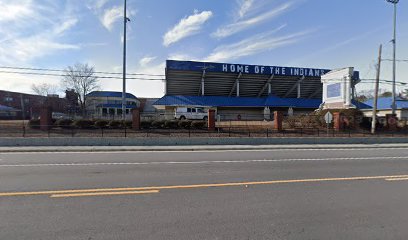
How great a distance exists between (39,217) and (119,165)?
5289mm

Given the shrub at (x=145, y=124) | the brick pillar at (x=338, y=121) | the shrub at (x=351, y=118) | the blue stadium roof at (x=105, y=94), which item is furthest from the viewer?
the blue stadium roof at (x=105, y=94)

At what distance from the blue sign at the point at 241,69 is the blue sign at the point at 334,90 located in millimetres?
14415

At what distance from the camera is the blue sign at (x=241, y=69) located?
4669cm

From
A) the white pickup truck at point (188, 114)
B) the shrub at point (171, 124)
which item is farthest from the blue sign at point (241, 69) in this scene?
the shrub at point (171, 124)

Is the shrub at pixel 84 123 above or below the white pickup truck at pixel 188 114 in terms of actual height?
below

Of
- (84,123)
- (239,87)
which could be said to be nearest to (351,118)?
(84,123)

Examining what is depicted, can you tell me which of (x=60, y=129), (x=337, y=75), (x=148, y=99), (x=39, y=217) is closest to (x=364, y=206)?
(x=39, y=217)

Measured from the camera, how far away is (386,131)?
25.7 metres

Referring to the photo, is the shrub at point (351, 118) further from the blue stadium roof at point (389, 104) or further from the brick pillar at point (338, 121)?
the blue stadium roof at point (389, 104)

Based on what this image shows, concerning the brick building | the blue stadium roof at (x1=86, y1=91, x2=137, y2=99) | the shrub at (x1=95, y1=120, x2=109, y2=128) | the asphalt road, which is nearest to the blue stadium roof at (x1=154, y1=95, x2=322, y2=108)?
the shrub at (x1=95, y1=120, x2=109, y2=128)

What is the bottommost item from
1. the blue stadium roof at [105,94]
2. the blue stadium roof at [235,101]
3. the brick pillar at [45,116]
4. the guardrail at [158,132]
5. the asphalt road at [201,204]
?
the asphalt road at [201,204]

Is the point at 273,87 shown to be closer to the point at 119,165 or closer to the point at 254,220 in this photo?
the point at 119,165

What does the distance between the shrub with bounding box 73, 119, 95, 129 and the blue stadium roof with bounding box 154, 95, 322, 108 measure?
24.3 metres

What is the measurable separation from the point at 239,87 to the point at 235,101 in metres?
3.78
